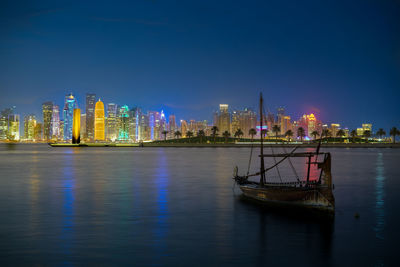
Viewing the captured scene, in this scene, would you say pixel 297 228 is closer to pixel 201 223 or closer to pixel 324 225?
pixel 324 225

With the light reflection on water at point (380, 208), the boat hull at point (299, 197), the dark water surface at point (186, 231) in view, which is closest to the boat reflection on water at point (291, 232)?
the dark water surface at point (186, 231)

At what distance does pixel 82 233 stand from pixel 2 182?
36150 mm

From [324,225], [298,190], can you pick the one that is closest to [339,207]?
[298,190]

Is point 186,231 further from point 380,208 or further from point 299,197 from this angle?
point 380,208


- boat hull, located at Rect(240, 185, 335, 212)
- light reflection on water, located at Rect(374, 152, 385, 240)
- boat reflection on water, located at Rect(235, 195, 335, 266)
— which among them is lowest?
light reflection on water, located at Rect(374, 152, 385, 240)

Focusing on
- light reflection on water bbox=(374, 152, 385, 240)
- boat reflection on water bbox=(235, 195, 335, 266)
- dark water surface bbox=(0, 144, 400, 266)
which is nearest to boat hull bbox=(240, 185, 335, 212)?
boat reflection on water bbox=(235, 195, 335, 266)

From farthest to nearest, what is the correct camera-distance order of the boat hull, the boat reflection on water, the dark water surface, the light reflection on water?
the boat hull < the light reflection on water < the boat reflection on water < the dark water surface

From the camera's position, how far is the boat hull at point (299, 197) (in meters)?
27.3

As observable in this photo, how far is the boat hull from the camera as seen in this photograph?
27.3m

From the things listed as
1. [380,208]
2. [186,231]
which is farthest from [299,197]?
[380,208]

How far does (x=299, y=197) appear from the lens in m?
28.6

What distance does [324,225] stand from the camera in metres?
25.3

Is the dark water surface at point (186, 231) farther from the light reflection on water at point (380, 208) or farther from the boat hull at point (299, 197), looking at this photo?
the boat hull at point (299, 197)

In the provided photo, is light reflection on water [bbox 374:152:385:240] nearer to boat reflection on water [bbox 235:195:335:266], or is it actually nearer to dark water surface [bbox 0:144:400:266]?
dark water surface [bbox 0:144:400:266]
